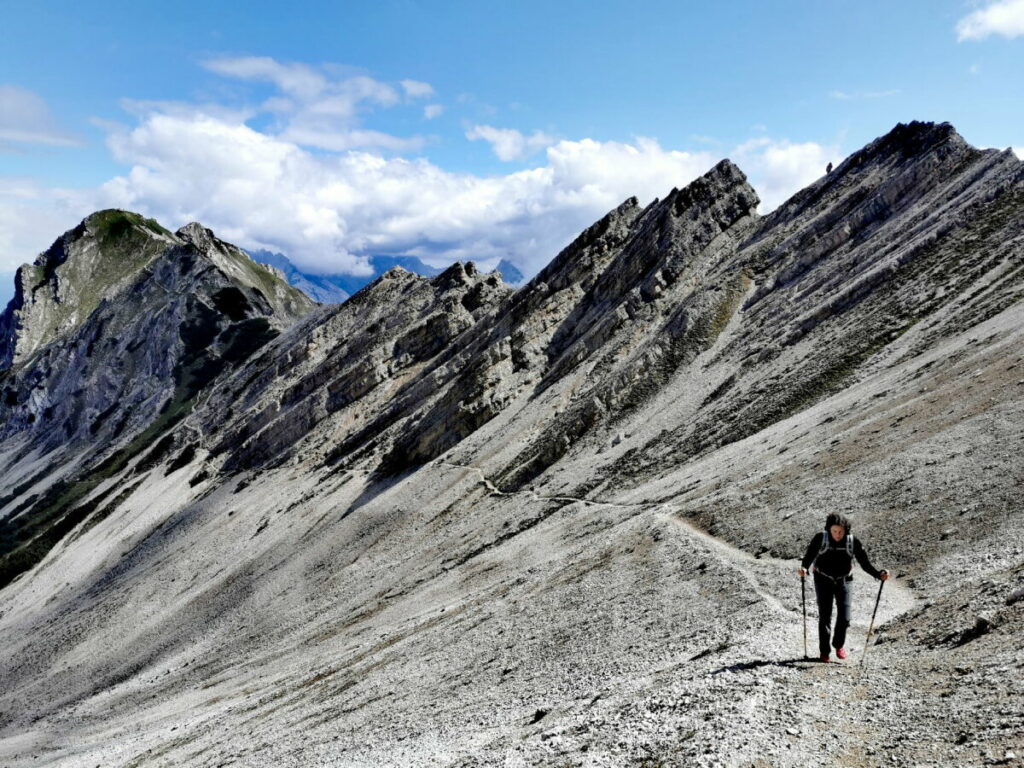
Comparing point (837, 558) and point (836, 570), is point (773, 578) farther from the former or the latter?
point (837, 558)

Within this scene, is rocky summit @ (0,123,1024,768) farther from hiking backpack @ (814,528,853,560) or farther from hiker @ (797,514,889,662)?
hiking backpack @ (814,528,853,560)

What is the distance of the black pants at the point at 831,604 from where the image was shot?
50.9 feet

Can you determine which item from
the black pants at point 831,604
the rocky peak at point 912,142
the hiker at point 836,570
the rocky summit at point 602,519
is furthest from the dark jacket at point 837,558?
the rocky peak at point 912,142

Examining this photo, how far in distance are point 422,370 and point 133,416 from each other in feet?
315

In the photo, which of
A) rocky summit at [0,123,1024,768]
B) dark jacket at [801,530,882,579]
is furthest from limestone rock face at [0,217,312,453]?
dark jacket at [801,530,882,579]

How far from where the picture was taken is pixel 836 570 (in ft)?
51.3

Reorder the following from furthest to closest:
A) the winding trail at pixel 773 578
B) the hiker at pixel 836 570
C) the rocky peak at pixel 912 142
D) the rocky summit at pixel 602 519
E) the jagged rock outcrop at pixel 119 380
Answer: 1. the jagged rock outcrop at pixel 119 380
2. the rocky peak at pixel 912 142
3. the winding trail at pixel 773 578
4. the rocky summit at pixel 602 519
5. the hiker at pixel 836 570

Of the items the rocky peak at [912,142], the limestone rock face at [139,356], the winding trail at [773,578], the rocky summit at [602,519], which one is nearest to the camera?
the rocky summit at [602,519]

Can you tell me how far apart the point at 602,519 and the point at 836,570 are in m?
28.5

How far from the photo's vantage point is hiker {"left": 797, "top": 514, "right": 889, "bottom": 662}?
50.7 feet

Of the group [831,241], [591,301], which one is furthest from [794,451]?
[591,301]

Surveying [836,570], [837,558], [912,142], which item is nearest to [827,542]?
[837,558]

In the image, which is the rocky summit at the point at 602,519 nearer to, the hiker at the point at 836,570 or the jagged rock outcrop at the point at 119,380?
the hiker at the point at 836,570

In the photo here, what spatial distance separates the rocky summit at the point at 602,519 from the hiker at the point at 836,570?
2.92ft
